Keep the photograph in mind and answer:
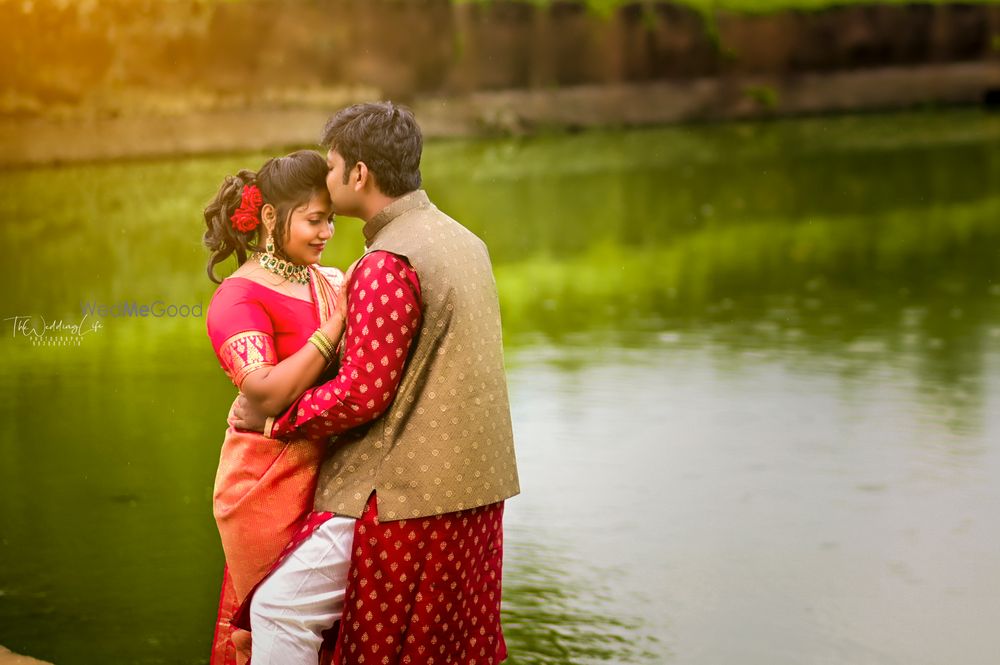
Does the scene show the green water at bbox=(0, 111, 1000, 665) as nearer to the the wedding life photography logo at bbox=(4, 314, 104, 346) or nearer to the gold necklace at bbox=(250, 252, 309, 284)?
the the wedding life photography logo at bbox=(4, 314, 104, 346)

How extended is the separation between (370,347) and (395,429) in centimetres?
16

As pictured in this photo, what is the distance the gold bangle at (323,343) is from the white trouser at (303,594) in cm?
28

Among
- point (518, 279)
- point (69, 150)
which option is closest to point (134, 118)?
point (69, 150)

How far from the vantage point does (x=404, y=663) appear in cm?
232

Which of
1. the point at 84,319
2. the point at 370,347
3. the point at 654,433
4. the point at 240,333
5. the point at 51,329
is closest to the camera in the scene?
the point at 370,347

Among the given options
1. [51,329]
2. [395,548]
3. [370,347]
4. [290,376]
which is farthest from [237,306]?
[51,329]

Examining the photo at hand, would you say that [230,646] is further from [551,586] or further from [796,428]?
[796,428]

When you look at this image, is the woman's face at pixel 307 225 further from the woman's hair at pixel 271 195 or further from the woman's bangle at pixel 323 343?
the woman's bangle at pixel 323 343

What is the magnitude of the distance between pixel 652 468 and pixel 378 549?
2.62 m

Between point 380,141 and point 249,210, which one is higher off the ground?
point 380,141

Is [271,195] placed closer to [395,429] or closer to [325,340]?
[325,340]

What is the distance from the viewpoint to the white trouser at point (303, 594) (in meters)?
2.29

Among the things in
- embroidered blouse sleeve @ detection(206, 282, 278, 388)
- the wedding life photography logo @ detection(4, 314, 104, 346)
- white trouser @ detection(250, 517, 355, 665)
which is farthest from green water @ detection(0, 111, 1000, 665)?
embroidered blouse sleeve @ detection(206, 282, 278, 388)

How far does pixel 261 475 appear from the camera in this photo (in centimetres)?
238
